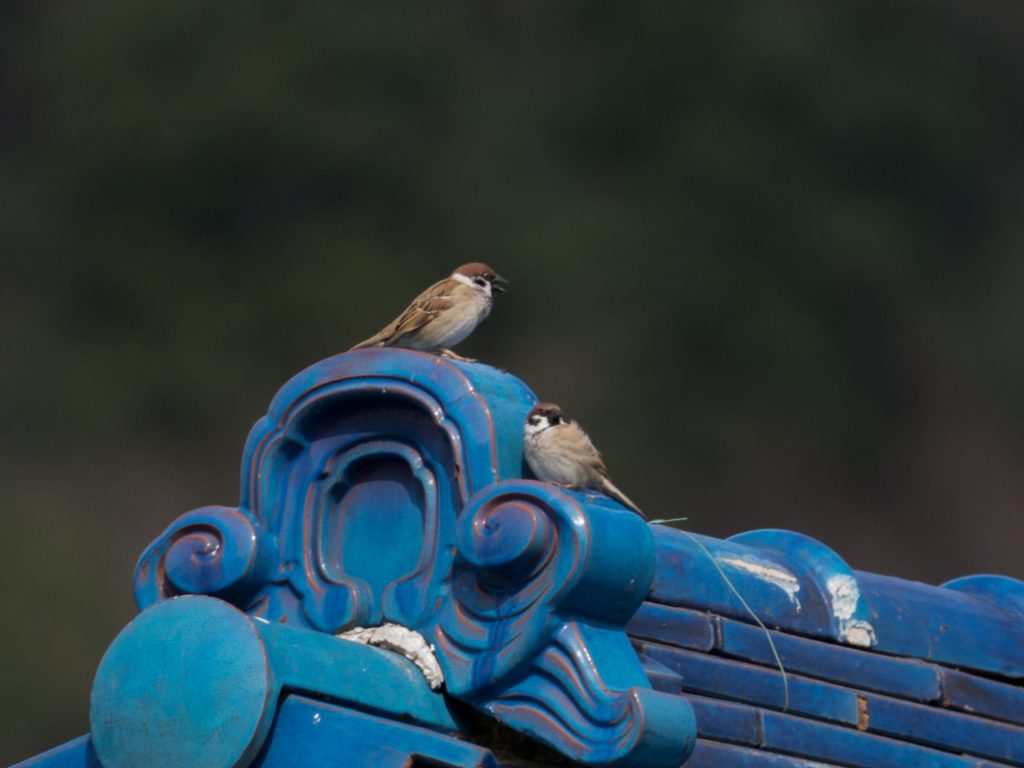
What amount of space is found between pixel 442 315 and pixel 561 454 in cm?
134

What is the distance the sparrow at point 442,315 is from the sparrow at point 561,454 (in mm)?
704

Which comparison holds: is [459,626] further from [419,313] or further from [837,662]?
[419,313]

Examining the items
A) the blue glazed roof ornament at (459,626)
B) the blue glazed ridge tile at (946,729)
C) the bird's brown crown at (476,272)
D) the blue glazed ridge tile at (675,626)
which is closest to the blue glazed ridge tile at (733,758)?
the blue glazed roof ornament at (459,626)

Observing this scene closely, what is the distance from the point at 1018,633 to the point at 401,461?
165 cm

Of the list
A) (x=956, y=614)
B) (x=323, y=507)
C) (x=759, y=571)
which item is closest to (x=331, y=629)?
(x=323, y=507)

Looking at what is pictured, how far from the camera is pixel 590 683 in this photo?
10.4ft

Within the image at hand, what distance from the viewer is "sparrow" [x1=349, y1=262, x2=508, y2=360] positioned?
530 cm

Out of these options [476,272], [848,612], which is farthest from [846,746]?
A: [476,272]

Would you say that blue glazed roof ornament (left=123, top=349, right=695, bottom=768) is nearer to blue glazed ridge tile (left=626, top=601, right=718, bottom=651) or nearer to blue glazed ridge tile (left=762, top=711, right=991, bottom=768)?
blue glazed ridge tile (left=626, top=601, right=718, bottom=651)

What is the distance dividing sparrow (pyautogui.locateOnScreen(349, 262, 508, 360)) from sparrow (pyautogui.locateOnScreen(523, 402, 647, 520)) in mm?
704

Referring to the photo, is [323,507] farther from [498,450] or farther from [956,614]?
[956,614]

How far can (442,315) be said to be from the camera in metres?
5.39

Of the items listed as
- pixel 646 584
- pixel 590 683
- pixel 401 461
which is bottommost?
pixel 590 683

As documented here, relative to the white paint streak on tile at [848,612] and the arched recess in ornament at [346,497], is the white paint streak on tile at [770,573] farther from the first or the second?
the arched recess in ornament at [346,497]
